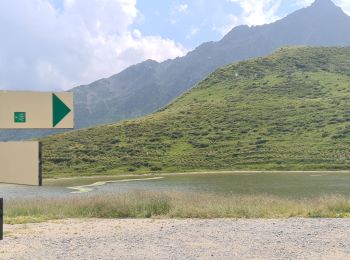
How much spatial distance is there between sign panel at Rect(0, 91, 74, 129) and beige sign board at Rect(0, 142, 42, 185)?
10.6 inches

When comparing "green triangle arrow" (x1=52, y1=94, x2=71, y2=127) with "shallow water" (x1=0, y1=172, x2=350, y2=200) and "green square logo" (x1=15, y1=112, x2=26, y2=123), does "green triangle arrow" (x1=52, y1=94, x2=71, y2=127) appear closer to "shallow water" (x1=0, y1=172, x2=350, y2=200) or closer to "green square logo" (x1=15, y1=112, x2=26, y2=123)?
"green square logo" (x1=15, y1=112, x2=26, y2=123)

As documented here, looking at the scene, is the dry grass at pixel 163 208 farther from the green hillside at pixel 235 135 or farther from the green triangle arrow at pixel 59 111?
the green hillside at pixel 235 135

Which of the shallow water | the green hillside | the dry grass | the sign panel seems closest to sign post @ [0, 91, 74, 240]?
the sign panel

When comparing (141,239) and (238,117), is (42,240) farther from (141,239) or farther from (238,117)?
(238,117)

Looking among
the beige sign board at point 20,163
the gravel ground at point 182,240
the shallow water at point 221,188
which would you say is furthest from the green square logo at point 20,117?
the shallow water at point 221,188

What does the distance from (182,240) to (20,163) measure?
967cm

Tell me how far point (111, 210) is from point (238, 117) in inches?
3534

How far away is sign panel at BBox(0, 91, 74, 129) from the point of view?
6055 mm

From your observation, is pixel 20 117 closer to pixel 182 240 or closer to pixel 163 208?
pixel 182 240

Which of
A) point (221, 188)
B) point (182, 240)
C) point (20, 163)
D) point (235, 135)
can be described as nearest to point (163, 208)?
point (182, 240)

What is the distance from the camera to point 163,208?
22.5 metres

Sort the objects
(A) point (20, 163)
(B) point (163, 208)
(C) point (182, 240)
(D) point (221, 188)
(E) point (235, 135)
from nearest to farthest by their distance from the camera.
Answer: (A) point (20, 163) < (C) point (182, 240) < (B) point (163, 208) < (D) point (221, 188) < (E) point (235, 135)

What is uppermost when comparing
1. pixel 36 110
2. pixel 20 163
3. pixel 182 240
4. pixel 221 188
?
pixel 36 110

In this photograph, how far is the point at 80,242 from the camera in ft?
49.2
